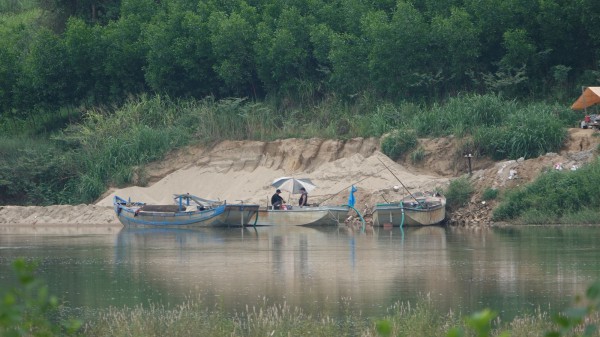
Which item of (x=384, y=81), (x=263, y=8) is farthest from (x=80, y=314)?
(x=263, y=8)

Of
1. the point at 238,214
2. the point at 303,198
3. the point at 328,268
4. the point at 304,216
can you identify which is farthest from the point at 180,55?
the point at 328,268

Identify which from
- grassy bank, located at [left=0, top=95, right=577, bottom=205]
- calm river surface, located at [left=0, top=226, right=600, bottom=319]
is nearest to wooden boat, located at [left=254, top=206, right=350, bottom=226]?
calm river surface, located at [left=0, top=226, right=600, bottom=319]

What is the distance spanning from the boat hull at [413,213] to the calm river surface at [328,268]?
189 centimetres

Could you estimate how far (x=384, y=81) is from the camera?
51219 mm

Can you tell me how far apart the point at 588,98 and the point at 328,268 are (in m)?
21.1

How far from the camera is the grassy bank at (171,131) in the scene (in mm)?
47375

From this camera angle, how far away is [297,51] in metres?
53.6

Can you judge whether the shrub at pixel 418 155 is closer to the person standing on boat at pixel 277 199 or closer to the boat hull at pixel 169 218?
the person standing on boat at pixel 277 199

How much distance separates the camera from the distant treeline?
48.3 metres

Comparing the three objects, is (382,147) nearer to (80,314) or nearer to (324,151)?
(324,151)

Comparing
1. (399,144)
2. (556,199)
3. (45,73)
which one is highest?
(45,73)

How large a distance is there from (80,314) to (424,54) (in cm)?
3444

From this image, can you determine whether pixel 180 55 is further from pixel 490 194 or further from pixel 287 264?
pixel 287 264

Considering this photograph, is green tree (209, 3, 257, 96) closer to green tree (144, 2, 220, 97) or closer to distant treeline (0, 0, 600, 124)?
distant treeline (0, 0, 600, 124)
